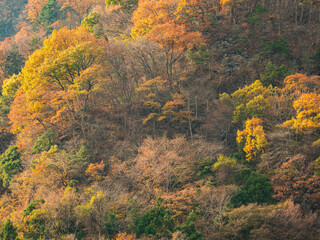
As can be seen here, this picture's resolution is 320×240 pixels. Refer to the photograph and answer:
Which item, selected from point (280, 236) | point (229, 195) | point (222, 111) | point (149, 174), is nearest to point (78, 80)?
point (149, 174)

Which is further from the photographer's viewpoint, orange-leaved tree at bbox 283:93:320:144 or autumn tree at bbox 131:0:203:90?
autumn tree at bbox 131:0:203:90

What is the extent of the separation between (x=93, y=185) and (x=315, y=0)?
35.9 metres

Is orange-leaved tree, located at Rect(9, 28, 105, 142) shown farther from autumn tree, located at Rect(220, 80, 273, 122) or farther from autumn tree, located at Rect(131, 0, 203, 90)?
autumn tree, located at Rect(220, 80, 273, 122)

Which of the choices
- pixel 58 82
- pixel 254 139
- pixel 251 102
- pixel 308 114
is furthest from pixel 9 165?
pixel 308 114

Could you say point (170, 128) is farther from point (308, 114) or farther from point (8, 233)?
point (8, 233)

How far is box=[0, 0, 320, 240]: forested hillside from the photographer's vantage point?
18125 mm

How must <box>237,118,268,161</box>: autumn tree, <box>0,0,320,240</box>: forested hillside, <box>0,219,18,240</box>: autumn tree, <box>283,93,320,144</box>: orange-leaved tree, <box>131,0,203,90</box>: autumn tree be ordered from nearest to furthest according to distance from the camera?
<box>0,219,18,240</box>: autumn tree < <box>0,0,320,240</box>: forested hillside < <box>283,93,320,144</box>: orange-leaved tree < <box>237,118,268,161</box>: autumn tree < <box>131,0,203,90</box>: autumn tree

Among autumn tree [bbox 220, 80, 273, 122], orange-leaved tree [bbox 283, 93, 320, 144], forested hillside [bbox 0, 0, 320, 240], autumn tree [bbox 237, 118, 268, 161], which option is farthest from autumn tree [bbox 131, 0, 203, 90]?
orange-leaved tree [bbox 283, 93, 320, 144]

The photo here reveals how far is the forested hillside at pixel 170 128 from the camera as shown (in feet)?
59.5

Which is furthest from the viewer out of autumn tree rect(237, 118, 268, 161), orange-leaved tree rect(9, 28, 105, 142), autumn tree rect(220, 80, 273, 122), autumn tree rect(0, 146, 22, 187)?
orange-leaved tree rect(9, 28, 105, 142)

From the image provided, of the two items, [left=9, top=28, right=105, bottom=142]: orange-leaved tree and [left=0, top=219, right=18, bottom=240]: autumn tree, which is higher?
[left=9, top=28, right=105, bottom=142]: orange-leaved tree

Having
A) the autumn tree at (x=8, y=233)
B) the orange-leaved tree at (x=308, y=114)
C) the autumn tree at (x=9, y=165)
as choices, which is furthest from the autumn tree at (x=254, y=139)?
the autumn tree at (x=9, y=165)

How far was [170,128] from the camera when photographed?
3095 cm

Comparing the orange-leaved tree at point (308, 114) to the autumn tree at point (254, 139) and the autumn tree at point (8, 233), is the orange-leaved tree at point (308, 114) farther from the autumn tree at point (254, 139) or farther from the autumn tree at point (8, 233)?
the autumn tree at point (8, 233)
